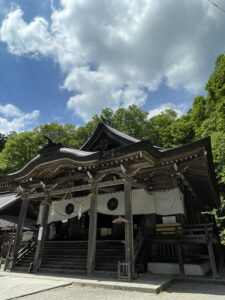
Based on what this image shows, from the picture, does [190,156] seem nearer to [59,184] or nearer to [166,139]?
[59,184]

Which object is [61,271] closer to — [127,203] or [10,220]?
[127,203]

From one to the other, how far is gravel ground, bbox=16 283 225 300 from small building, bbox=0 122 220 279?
4.48ft

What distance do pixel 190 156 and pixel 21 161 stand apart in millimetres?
25572

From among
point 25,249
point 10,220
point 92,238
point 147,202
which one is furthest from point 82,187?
point 10,220

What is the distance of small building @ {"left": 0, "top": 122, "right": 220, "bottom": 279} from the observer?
8.23m

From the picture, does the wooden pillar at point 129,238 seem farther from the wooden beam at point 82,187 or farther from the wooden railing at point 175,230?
the wooden railing at point 175,230

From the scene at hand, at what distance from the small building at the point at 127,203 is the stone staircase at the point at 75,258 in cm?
4

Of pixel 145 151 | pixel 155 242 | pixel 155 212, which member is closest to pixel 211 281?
pixel 155 242

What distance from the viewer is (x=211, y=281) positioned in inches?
294

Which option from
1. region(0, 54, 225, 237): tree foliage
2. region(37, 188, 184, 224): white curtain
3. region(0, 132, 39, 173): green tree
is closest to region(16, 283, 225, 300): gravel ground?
region(37, 188, 184, 224): white curtain

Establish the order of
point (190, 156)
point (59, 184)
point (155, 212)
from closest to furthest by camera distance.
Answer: point (190, 156), point (155, 212), point (59, 184)

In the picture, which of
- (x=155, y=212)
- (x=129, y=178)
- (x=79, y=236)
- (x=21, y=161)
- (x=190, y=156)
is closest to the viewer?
(x=190, y=156)

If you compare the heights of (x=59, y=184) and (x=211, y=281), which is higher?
(x=59, y=184)

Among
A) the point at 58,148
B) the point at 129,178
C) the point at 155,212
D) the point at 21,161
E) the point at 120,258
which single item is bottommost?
the point at 120,258
